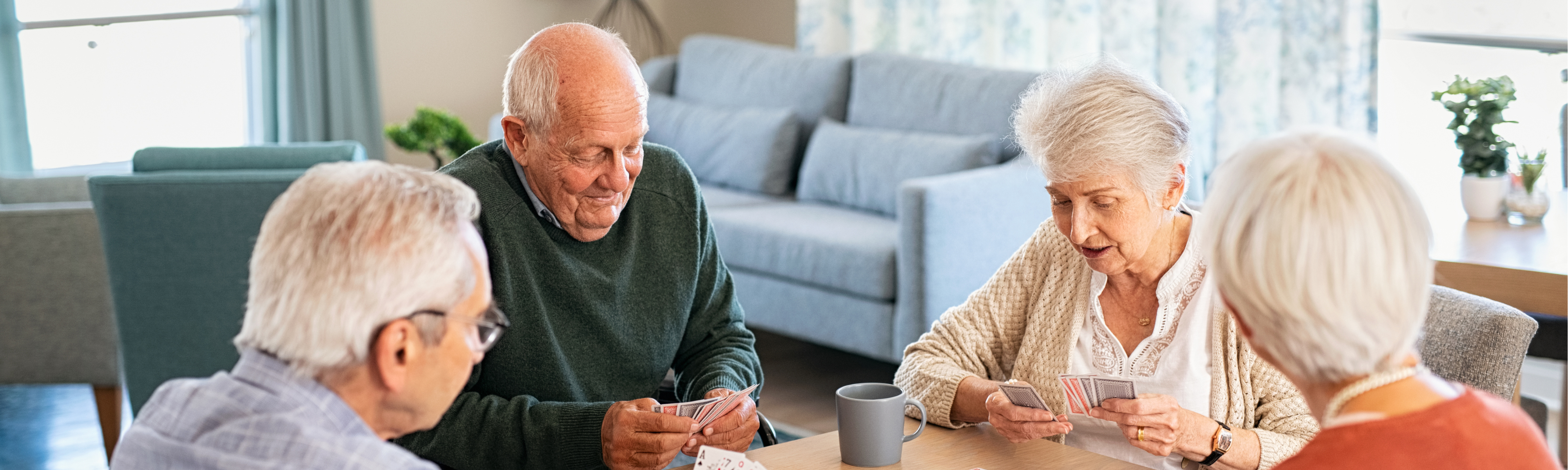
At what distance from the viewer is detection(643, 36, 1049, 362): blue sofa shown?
335cm

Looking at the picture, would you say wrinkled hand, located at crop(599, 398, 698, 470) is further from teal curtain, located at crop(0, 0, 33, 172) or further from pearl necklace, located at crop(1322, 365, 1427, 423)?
teal curtain, located at crop(0, 0, 33, 172)

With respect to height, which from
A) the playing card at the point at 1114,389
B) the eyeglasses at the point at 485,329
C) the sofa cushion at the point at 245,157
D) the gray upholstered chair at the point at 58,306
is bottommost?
the gray upholstered chair at the point at 58,306

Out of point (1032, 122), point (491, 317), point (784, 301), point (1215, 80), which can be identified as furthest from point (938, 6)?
point (491, 317)

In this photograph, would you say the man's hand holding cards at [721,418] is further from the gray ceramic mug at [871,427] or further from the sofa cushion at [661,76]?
the sofa cushion at [661,76]

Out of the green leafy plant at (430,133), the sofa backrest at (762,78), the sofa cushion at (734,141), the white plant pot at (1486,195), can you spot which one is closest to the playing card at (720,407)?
the white plant pot at (1486,195)

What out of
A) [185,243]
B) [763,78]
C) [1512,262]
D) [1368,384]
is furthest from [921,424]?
[763,78]

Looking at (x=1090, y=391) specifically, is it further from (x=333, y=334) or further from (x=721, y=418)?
(x=333, y=334)

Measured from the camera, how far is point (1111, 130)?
151 cm

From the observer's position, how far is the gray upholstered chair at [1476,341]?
1386 mm

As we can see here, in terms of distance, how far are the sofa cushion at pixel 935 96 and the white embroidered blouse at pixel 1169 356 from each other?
199 cm

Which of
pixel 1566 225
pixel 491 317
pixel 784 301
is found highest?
pixel 491 317

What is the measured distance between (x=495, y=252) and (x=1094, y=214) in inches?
30.1

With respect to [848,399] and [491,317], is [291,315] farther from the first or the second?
[848,399]

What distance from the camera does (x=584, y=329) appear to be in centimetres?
171
